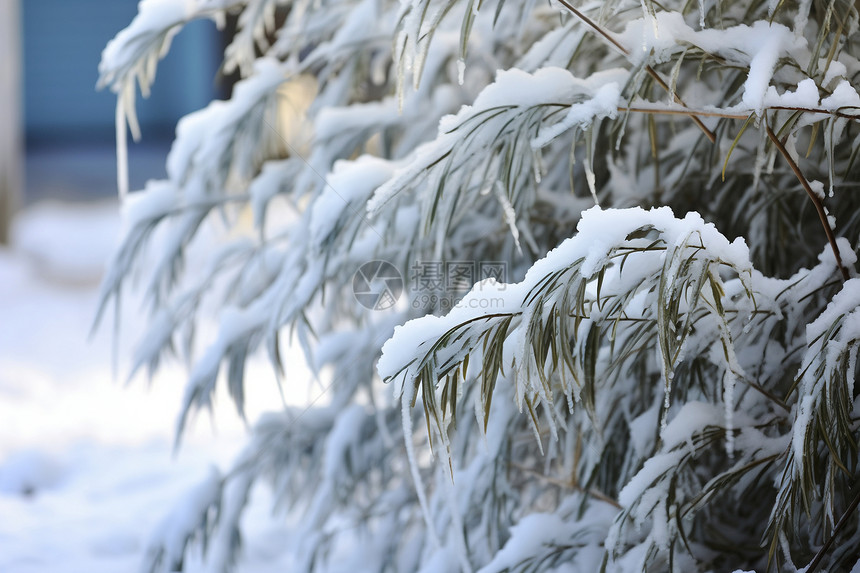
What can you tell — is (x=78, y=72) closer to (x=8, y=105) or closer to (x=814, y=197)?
(x=8, y=105)

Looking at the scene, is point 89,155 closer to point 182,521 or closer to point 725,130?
point 182,521

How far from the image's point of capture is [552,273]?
58 centimetres

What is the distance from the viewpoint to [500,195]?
0.70 meters

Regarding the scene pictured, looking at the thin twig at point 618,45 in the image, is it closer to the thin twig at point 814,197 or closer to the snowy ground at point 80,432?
the thin twig at point 814,197

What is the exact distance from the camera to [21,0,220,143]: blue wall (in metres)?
4.68

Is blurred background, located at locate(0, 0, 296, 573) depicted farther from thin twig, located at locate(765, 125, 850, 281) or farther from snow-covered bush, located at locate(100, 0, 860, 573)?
thin twig, located at locate(765, 125, 850, 281)

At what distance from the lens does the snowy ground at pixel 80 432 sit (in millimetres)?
1682

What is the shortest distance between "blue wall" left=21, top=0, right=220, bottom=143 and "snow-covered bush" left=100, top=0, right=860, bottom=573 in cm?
352

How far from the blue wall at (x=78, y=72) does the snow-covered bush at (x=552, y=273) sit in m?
3.52

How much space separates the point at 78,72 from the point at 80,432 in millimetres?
2968

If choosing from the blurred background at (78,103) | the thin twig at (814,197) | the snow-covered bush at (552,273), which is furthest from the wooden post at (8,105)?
the thin twig at (814,197)

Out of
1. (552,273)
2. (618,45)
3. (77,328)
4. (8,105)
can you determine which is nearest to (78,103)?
(8,105)

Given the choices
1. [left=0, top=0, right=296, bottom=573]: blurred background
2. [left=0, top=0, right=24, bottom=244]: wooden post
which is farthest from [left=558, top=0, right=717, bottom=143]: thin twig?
[left=0, top=0, right=24, bottom=244]: wooden post

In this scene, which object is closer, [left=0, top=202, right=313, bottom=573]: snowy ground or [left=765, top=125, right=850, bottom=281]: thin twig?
[left=765, top=125, right=850, bottom=281]: thin twig
